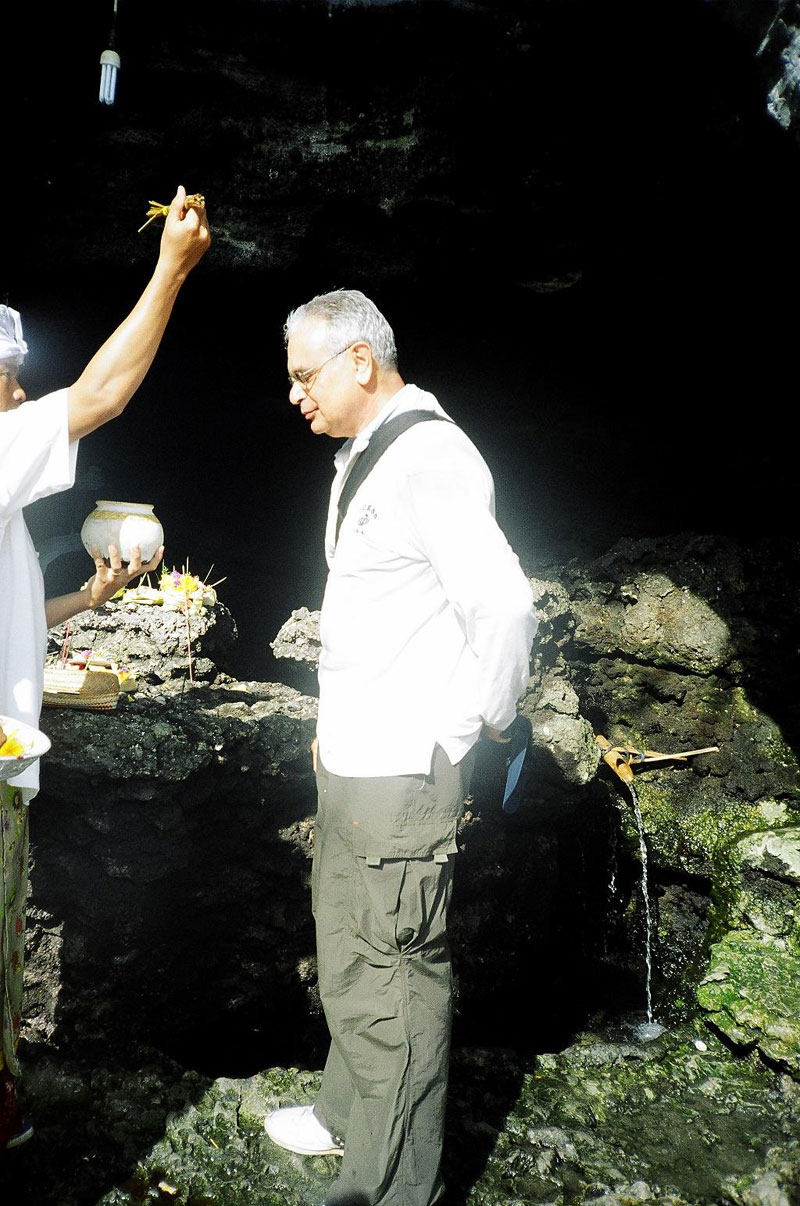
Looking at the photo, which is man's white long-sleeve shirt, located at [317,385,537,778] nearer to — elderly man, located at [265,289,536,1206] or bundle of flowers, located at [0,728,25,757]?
elderly man, located at [265,289,536,1206]

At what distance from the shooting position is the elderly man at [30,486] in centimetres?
176

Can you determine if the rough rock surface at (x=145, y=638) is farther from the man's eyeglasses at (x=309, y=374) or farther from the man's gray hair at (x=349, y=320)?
the man's gray hair at (x=349, y=320)

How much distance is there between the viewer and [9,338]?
76.0 inches

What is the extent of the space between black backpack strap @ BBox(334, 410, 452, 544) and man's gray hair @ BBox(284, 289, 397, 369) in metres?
0.19

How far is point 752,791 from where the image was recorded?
501cm

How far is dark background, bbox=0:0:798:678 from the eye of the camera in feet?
12.8

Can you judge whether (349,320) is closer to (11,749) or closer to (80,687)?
(11,749)

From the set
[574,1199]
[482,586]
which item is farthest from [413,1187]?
[482,586]

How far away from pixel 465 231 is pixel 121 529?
3.25m

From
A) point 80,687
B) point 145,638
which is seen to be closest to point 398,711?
point 80,687

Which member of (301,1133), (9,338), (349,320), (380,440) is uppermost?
(349,320)

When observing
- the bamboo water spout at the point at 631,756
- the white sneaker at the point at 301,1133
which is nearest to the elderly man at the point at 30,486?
the white sneaker at the point at 301,1133

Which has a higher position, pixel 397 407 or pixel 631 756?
pixel 397 407

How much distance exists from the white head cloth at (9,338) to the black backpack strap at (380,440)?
2.80 ft
